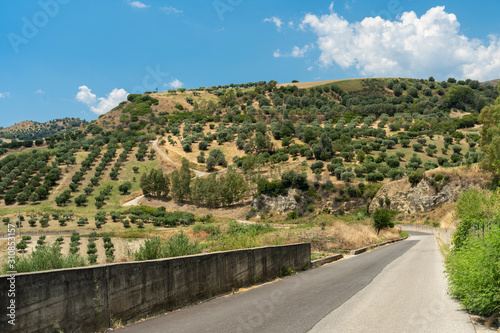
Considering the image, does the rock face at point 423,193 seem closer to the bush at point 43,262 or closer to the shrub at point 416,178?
the shrub at point 416,178

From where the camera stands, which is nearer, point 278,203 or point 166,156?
point 278,203

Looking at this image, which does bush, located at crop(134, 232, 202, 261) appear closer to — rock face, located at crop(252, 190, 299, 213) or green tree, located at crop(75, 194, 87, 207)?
rock face, located at crop(252, 190, 299, 213)

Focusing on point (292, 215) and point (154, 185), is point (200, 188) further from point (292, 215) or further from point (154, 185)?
point (292, 215)

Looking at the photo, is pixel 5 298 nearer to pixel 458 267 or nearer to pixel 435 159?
pixel 458 267

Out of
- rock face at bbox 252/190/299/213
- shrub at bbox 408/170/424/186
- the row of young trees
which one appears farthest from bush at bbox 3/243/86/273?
the row of young trees

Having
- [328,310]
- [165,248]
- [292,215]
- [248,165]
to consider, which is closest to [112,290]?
[165,248]

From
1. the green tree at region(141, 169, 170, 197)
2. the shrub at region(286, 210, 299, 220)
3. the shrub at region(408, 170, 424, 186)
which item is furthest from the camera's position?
the green tree at region(141, 169, 170, 197)

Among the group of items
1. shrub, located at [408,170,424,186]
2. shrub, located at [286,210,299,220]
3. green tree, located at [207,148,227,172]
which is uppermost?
green tree, located at [207,148,227,172]

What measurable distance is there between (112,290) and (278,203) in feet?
218

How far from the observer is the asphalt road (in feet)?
20.8

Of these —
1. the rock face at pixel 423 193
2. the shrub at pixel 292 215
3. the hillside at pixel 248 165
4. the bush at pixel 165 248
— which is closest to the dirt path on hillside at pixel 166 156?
the hillside at pixel 248 165

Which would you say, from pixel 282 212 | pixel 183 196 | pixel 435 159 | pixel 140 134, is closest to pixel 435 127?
pixel 435 159

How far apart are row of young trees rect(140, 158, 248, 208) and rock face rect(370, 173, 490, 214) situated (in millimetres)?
29850

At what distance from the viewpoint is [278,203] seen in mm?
71500
